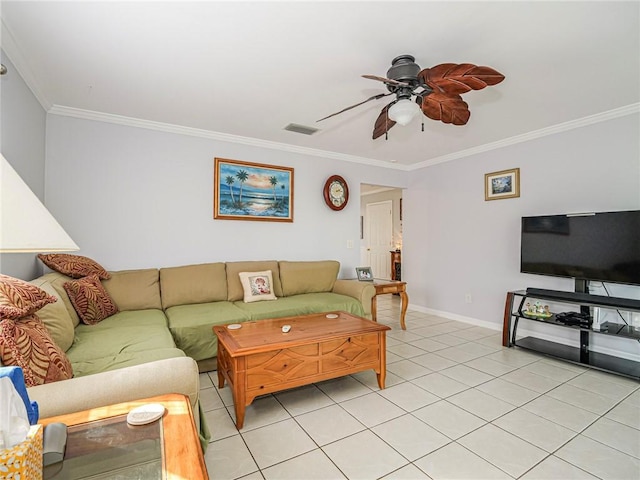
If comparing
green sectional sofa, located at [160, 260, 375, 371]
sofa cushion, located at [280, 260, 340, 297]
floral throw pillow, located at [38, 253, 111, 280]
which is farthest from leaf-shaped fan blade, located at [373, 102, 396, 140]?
floral throw pillow, located at [38, 253, 111, 280]

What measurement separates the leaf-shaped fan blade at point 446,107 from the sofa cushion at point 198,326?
2300 mm

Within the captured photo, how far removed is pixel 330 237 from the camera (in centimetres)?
461

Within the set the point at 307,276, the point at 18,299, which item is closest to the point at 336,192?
the point at 307,276

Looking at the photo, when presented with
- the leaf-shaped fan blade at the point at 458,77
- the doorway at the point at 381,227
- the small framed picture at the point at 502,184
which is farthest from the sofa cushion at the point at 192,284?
the doorway at the point at 381,227

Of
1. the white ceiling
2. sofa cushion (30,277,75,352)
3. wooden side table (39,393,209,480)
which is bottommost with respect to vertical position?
wooden side table (39,393,209,480)

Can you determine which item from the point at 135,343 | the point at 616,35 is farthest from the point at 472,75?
the point at 135,343

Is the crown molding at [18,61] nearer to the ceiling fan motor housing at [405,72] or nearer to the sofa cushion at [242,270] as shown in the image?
the sofa cushion at [242,270]

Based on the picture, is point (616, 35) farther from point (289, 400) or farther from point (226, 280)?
point (226, 280)

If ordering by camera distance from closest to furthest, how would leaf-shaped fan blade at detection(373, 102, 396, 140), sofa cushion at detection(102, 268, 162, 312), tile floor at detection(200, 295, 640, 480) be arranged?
tile floor at detection(200, 295, 640, 480), leaf-shaped fan blade at detection(373, 102, 396, 140), sofa cushion at detection(102, 268, 162, 312)

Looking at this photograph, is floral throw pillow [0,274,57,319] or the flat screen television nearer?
floral throw pillow [0,274,57,319]

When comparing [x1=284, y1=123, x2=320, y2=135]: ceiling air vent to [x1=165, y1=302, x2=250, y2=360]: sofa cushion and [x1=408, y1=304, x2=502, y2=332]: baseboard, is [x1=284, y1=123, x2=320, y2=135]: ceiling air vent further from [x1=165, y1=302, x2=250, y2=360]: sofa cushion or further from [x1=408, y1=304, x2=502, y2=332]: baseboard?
[x1=408, y1=304, x2=502, y2=332]: baseboard

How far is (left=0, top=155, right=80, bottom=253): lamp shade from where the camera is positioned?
0.70 m

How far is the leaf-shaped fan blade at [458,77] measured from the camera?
1759 mm

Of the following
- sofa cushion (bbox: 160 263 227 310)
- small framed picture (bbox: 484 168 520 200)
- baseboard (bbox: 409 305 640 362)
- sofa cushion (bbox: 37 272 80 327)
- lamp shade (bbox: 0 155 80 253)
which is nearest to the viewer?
lamp shade (bbox: 0 155 80 253)
